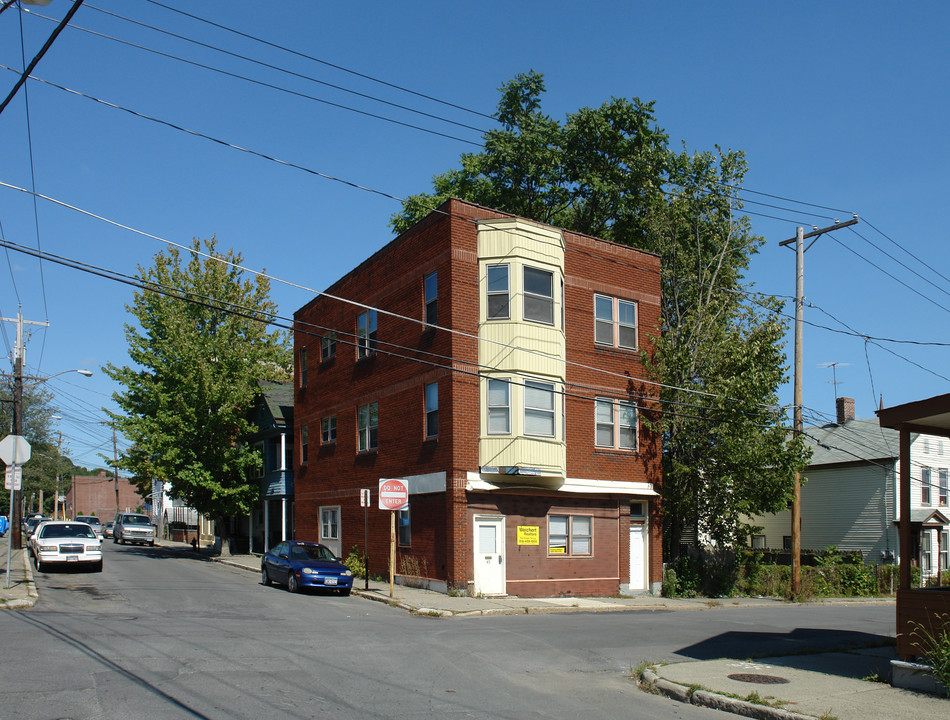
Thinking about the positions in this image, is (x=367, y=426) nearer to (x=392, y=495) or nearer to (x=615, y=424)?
(x=392, y=495)

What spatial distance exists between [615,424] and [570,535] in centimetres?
383

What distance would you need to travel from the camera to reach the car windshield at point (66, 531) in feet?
87.4

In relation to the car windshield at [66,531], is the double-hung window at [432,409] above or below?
above

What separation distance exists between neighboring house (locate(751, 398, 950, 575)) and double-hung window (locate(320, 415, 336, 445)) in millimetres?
19392

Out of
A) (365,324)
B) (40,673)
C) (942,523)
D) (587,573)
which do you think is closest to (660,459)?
(587,573)

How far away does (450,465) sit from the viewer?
23.5 metres

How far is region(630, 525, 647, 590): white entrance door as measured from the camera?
27094 mm

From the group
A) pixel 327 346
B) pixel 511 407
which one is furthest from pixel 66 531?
pixel 511 407

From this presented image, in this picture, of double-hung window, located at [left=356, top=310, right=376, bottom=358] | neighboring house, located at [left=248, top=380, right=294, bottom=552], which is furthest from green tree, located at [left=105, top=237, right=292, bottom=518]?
double-hung window, located at [left=356, top=310, right=376, bottom=358]

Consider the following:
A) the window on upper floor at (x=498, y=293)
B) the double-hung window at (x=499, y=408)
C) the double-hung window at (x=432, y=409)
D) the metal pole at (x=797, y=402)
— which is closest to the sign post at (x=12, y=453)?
the double-hung window at (x=432, y=409)

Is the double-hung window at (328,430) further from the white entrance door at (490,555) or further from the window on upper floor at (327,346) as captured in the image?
the white entrance door at (490,555)

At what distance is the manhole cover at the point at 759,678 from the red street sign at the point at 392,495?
11911 mm

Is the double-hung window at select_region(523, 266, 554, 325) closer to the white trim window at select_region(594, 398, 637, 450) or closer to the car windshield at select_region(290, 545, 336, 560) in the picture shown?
the white trim window at select_region(594, 398, 637, 450)

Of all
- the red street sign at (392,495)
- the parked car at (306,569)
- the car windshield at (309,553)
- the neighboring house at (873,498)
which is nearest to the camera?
the red street sign at (392,495)
